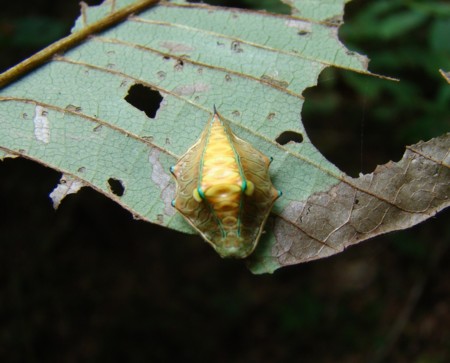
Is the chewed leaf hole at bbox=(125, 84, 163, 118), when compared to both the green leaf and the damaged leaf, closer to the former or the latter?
the green leaf

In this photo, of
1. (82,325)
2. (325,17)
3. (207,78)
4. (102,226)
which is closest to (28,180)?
(102,226)

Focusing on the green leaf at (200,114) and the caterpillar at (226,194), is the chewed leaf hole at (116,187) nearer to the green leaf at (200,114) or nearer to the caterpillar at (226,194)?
the green leaf at (200,114)

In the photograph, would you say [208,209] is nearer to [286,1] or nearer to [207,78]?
[207,78]

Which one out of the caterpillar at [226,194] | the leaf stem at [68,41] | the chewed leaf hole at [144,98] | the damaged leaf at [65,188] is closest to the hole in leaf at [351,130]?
the leaf stem at [68,41]

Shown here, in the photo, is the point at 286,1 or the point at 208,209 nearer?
the point at 208,209

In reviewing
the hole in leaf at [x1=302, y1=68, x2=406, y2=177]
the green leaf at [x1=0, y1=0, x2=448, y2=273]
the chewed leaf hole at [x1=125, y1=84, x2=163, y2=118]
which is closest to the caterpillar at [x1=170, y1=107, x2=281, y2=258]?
the green leaf at [x1=0, y1=0, x2=448, y2=273]
